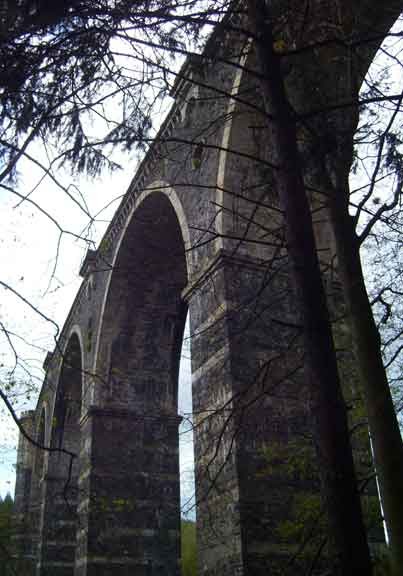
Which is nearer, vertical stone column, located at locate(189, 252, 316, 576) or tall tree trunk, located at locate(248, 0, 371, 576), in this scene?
tall tree trunk, located at locate(248, 0, 371, 576)

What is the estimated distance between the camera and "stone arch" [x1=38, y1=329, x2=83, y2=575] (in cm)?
1670

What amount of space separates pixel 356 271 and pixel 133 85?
2.01 metres

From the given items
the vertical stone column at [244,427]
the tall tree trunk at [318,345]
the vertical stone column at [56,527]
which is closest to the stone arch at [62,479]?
the vertical stone column at [56,527]

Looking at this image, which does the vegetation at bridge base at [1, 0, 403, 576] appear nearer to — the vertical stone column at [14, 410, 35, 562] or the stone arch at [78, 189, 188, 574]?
the stone arch at [78, 189, 188, 574]

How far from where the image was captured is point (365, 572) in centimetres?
274

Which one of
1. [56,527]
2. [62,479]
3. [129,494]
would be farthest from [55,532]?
[129,494]

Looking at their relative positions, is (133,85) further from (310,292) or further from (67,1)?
(310,292)

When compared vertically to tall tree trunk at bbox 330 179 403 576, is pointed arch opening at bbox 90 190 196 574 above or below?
above

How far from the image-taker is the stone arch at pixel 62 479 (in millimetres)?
16703

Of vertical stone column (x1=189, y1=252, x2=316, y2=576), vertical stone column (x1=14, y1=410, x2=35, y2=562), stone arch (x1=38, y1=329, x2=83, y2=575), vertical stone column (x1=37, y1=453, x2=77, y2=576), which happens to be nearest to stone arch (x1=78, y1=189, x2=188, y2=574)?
stone arch (x1=38, y1=329, x2=83, y2=575)

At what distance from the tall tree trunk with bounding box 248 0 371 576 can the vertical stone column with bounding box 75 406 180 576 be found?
9.10m

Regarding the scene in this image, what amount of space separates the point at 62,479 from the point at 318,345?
16.1 metres

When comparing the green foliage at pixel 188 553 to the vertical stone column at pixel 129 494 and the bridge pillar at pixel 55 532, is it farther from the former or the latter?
the vertical stone column at pixel 129 494

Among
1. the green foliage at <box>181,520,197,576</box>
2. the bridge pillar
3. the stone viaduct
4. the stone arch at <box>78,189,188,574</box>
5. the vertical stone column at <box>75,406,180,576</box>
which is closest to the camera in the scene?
the stone viaduct
